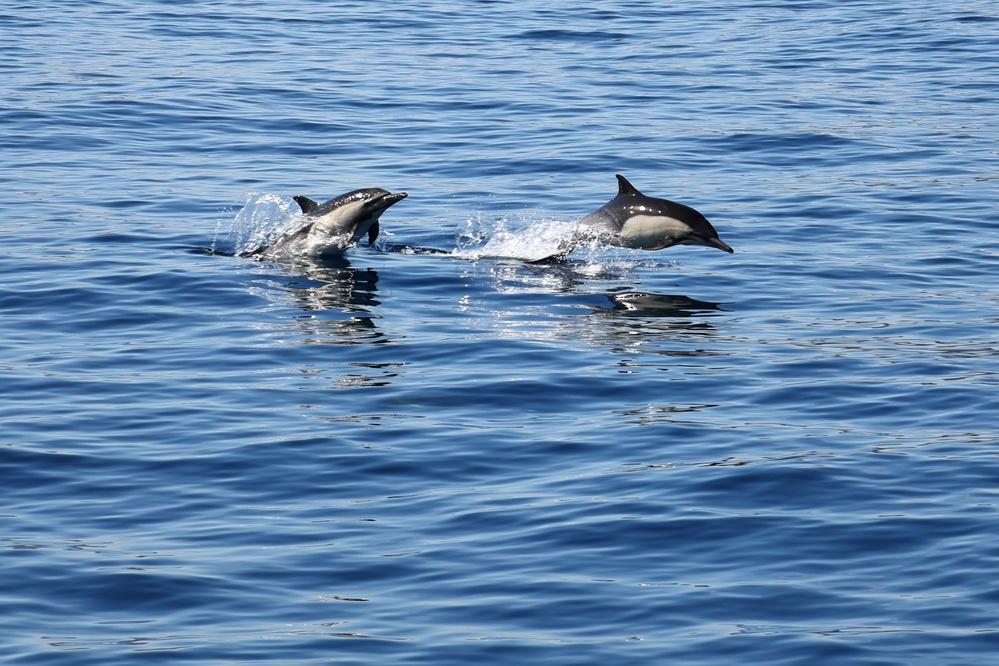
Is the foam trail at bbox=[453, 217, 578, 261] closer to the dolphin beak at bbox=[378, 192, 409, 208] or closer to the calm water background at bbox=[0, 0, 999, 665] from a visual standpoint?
the calm water background at bbox=[0, 0, 999, 665]

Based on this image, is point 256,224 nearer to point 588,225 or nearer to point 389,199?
point 389,199

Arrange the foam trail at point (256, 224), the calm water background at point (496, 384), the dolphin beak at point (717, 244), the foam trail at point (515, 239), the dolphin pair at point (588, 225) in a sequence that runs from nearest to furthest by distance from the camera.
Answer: the calm water background at point (496, 384) < the dolphin beak at point (717, 244) < the dolphin pair at point (588, 225) < the foam trail at point (515, 239) < the foam trail at point (256, 224)

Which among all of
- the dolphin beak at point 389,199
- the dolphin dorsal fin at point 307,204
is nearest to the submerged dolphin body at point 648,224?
the dolphin beak at point 389,199

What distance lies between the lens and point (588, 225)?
16.1 meters

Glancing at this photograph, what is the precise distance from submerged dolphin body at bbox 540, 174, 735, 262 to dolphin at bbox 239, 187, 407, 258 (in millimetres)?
2133

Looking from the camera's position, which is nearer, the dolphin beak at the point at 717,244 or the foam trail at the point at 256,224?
the dolphin beak at the point at 717,244

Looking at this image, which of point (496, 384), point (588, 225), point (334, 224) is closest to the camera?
point (496, 384)

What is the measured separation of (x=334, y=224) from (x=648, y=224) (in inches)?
125

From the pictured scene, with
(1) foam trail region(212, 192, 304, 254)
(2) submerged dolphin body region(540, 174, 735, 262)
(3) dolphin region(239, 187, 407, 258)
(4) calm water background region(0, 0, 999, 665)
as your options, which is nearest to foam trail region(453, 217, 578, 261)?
(4) calm water background region(0, 0, 999, 665)

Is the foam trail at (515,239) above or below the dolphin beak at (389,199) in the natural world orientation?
below

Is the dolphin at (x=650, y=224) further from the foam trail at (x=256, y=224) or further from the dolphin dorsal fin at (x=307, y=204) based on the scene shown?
the foam trail at (x=256, y=224)

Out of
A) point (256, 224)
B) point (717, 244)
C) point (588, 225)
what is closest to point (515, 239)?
point (588, 225)

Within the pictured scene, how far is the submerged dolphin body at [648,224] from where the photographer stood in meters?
15.6

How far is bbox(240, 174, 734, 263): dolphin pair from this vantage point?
51.3 ft
